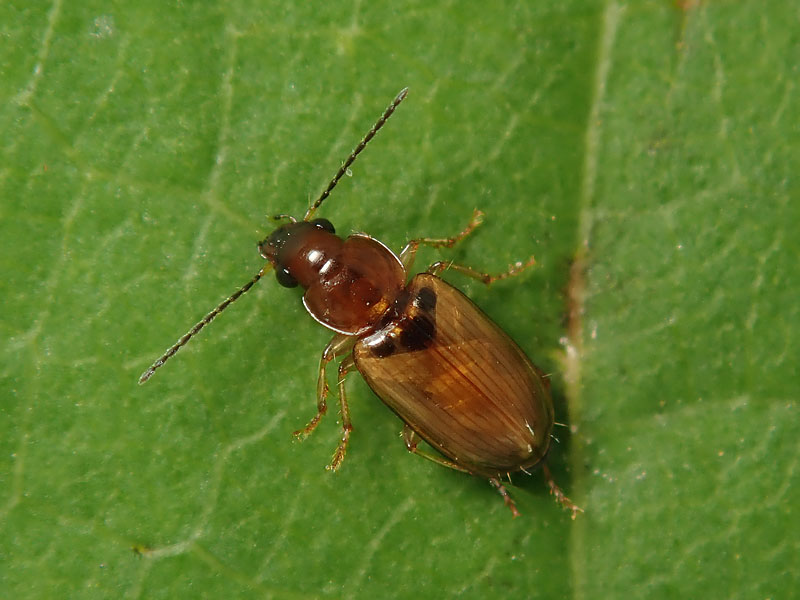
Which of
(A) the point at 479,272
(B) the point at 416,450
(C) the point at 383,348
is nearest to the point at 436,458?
(B) the point at 416,450

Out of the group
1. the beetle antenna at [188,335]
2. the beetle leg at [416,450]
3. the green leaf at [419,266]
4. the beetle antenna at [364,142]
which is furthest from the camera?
the beetle leg at [416,450]

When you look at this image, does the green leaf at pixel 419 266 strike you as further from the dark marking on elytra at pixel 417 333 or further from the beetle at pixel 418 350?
the dark marking on elytra at pixel 417 333

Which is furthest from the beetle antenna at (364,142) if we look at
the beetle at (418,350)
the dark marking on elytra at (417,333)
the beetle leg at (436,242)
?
the dark marking on elytra at (417,333)

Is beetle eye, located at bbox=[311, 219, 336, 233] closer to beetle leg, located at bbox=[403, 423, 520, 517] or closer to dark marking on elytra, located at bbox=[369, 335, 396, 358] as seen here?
dark marking on elytra, located at bbox=[369, 335, 396, 358]

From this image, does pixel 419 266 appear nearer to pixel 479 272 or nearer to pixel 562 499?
pixel 479 272

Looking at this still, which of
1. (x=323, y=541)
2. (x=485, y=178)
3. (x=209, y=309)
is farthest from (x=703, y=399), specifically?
(x=209, y=309)

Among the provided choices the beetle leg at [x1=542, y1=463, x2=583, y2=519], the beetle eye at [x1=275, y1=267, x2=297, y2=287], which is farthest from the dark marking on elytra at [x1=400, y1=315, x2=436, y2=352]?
the beetle leg at [x1=542, y1=463, x2=583, y2=519]
